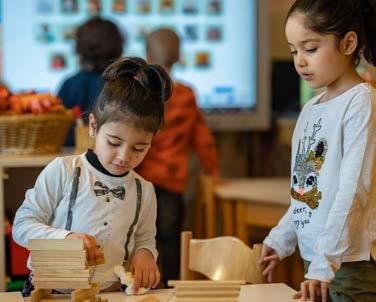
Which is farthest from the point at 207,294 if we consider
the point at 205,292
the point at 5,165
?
the point at 5,165

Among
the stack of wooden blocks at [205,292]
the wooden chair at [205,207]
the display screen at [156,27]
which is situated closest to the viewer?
the stack of wooden blocks at [205,292]

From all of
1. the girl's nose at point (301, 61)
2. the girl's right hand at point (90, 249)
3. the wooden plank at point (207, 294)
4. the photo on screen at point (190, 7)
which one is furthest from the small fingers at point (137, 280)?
the photo on screen at point (190, 7)

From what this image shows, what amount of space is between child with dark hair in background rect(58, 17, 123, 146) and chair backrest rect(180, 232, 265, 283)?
3.73 ft

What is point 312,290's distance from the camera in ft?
4.74

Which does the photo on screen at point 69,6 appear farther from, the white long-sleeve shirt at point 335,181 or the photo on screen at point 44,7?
the white long-sleeve shirt at point 335,181

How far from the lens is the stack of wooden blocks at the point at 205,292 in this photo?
1.26 m

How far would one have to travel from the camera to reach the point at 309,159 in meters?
1.61

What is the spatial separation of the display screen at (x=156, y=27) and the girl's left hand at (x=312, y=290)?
2117mm

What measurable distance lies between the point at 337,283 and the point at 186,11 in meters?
2.24

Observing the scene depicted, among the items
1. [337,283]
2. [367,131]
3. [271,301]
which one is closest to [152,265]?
[271,301]

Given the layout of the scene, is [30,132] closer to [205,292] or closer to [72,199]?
[72,199]

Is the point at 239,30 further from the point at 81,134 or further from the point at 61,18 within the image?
the point at 81,134

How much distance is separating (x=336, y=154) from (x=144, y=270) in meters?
0.44

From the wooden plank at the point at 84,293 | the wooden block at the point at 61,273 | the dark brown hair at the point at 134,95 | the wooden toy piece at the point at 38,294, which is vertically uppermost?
the dark brown hair at the point at 134,95
